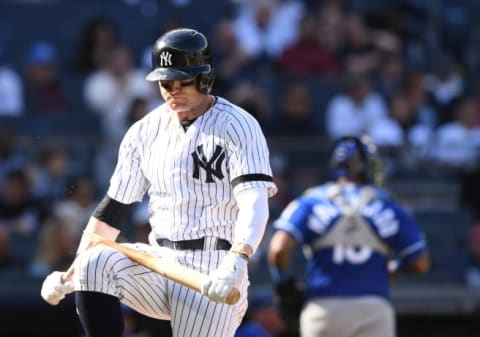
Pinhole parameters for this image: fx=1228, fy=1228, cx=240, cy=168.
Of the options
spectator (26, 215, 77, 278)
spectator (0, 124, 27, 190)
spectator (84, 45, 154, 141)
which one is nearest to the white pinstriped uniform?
spectator (26, 215, 77, 278)

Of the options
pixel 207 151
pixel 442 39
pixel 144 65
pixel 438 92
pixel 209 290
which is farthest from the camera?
pixel 442 39

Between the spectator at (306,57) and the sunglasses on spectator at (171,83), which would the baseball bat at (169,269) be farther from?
the spectator at (306,57)

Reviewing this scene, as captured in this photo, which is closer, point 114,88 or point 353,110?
point 114,88

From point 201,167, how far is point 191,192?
Answer: 12cm

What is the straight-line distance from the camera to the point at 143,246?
520cm

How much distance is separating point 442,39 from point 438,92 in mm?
1560

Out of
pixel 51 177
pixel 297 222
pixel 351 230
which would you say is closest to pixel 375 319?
pixel 351 230

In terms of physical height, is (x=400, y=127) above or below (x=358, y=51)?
below

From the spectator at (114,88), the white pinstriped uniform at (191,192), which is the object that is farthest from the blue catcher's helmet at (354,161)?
the spectator at (114,88)

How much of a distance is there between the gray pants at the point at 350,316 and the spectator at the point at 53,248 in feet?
10.6

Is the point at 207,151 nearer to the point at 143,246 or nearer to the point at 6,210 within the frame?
the point at 143,246

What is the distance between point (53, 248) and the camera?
9.91 meters

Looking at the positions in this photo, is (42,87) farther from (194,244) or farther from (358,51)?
(194,244)

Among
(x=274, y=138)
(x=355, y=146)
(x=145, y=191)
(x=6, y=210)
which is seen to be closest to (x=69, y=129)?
(x=6, y=210)
